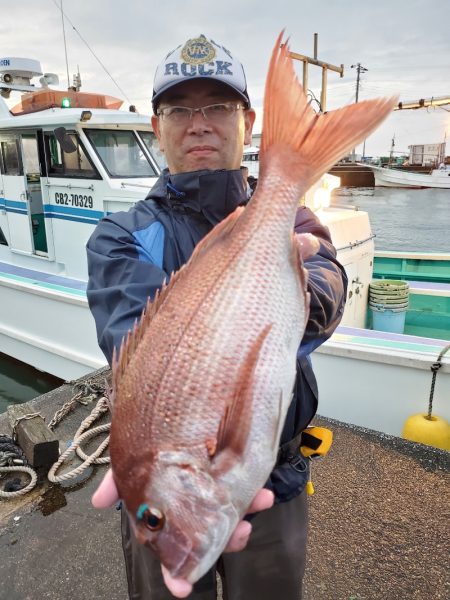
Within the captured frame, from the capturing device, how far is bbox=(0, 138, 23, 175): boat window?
21.8 ft

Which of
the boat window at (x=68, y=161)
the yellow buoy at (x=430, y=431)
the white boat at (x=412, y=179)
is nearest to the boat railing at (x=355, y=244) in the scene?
the yellow buoy at (x=430, y=431)

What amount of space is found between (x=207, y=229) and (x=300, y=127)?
0.55m

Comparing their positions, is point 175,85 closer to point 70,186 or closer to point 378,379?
point 378,379

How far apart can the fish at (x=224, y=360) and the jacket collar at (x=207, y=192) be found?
330 mm

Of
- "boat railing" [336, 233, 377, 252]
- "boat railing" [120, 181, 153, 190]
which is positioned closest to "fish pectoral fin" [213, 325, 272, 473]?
"boat railing" [336, 233, 377, 252]

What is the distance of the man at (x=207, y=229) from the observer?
1684 millimetres

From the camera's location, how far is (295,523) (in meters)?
1.82

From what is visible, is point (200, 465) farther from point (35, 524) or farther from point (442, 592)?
point (35, 524)

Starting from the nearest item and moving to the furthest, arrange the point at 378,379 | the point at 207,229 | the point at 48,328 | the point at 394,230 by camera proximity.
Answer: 1. the point at 207,229
2. the point at 378,379
3. the point at 48,328
4. the point at 394,230

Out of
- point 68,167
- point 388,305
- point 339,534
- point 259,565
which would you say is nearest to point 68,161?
point 68,167

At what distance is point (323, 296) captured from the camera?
59.3 inches

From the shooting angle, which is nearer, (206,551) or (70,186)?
(206,551)

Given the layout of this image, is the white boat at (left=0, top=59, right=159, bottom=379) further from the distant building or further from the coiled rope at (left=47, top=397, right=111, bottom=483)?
the distant building

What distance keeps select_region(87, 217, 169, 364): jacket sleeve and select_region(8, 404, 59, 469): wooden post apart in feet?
7.48
